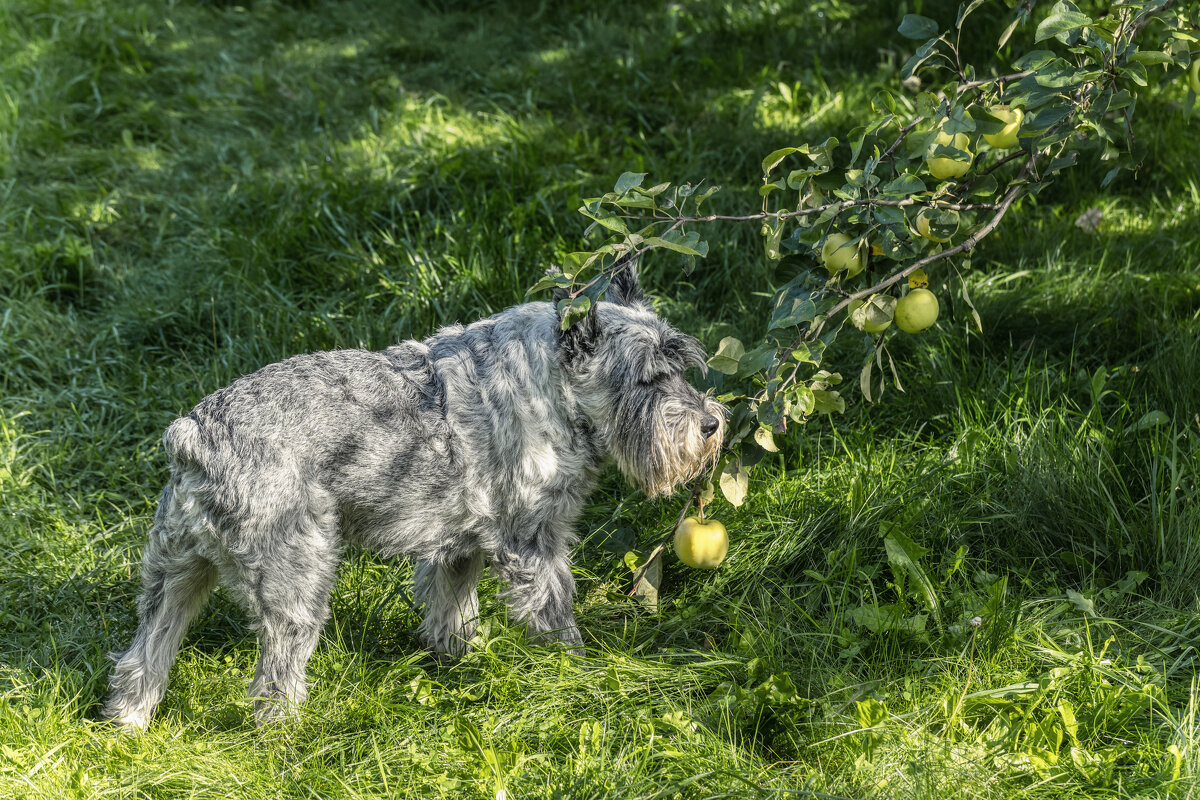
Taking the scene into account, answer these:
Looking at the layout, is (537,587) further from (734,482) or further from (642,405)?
(734,482)

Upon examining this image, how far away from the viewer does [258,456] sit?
11.4ft

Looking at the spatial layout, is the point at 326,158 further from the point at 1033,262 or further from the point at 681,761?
the point at 681,761

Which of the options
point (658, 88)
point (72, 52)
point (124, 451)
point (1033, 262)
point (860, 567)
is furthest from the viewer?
point (72, 52)

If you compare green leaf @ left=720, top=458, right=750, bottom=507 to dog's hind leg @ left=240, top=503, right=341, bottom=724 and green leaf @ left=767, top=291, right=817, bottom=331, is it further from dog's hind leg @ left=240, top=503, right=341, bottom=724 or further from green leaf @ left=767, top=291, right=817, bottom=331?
dog's hind leg @ left=240, top=503, right=341, bottom=724

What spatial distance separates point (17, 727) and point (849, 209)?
10.9ft

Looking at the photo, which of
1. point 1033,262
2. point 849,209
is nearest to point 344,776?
point 849,209

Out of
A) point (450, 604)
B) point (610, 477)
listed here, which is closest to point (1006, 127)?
point (610, 477)

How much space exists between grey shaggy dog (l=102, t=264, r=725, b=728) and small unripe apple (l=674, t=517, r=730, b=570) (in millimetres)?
334

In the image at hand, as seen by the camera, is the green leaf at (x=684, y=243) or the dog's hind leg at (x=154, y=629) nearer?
the green leaf at (x=684, y=243)

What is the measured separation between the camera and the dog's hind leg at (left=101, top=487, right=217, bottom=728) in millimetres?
3695

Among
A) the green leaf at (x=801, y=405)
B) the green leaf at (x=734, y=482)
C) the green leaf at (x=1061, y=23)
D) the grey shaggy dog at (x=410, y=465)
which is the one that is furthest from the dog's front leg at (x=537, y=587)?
the green leaf at (x=1061, y=23)

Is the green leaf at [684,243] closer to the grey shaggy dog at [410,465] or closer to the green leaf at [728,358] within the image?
the green leaf at [728,358]

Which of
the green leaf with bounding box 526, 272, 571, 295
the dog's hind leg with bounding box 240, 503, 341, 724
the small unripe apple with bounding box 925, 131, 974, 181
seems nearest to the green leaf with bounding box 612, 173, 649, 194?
the green leaf with bounding box 526, 272, 571, 295

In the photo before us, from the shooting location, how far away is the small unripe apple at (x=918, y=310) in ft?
10.3
